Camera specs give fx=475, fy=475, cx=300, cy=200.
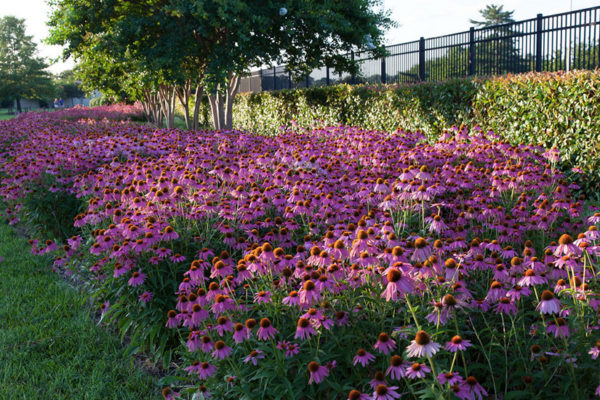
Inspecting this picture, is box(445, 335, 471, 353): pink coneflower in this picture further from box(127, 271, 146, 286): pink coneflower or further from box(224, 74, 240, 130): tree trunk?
box(224, 74, 240, 130): tree trunk

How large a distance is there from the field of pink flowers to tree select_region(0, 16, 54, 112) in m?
56.6

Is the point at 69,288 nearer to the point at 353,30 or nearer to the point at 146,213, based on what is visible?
the point at 146,213

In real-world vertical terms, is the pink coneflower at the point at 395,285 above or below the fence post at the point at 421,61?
below

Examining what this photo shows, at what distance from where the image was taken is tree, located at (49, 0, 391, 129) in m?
11.1

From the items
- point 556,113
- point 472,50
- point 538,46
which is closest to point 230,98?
point 472,50

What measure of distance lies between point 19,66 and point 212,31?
53992 millimetres

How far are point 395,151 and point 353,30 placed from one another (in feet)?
26.0

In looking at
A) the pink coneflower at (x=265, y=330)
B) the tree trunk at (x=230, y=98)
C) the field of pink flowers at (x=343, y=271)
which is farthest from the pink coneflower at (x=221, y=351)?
the tree trunk at (x=230, y=98)

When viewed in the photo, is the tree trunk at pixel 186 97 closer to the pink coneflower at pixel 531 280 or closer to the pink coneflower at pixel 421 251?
the pink coneflower at pixel 421 251

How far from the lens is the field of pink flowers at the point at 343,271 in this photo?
6.88 feet

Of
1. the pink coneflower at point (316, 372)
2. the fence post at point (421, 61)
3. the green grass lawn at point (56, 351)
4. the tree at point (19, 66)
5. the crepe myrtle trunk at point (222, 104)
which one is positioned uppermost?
the tree at point (19, 66)

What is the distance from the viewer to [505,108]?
740 cm

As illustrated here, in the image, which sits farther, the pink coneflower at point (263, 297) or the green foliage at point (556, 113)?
the green foliage at point (556, 113)

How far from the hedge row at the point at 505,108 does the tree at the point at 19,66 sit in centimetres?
5275
